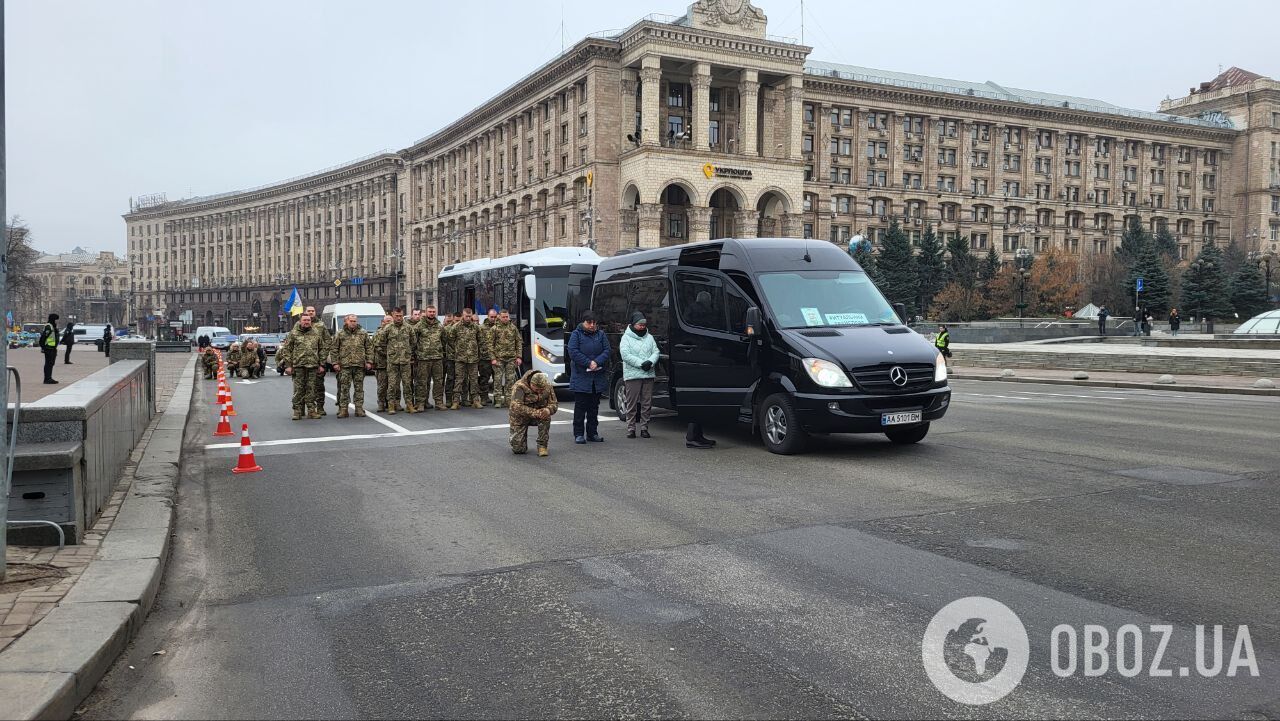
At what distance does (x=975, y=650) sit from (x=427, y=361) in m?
14.2

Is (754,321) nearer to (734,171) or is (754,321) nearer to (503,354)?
(503,354)

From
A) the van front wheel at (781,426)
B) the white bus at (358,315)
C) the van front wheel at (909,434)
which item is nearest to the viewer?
the van front wheel at (781,426)

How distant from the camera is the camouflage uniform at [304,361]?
1628 centimetres

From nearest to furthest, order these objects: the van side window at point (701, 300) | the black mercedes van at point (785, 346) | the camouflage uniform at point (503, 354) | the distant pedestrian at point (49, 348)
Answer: the black mercedes van at point (785, 346), the van side window at point (701, 300), the camouflage uniform at point (503, 354), the distant pedestrian at point (49, 348)

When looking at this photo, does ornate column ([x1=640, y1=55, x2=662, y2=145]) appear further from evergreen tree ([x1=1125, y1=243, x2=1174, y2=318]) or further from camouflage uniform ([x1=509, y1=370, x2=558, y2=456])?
camouflage uniform ([x1=509, y1=370, x2=558, y2=456])

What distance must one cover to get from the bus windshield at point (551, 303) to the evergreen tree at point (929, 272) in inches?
2570

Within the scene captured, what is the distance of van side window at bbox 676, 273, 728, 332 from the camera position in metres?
12.3

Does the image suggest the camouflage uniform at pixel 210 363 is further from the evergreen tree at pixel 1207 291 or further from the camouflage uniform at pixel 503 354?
the evergreen tree at pixel 1207 291

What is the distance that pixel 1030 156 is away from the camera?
343ft

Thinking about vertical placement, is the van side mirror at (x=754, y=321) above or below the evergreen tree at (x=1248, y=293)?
below

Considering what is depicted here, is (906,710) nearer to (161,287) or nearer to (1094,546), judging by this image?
(1094,546)

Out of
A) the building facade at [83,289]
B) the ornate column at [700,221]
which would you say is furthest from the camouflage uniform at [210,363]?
the building facade at [83,289]

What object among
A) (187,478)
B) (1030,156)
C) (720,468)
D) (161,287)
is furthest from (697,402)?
(161,287)

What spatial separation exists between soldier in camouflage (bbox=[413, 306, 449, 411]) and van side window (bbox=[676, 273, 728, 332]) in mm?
5988
